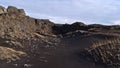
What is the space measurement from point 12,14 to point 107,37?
96.0 ft

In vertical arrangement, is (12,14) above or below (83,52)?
above

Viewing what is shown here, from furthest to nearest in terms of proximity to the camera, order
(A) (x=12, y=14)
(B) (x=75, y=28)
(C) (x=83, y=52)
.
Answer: (B) (x=75, y=28) < (A) (x=12, y=14) < (C) (x=83, y=52)

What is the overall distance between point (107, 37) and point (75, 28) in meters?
45.0

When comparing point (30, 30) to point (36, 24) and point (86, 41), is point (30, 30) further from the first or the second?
point (86, 41)

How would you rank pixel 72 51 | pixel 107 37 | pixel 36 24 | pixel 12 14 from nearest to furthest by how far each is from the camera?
pixel 72 51 < pixel 107 37 < pixel 12 14 < pixel 36 24

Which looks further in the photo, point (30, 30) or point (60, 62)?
point (30, 30)

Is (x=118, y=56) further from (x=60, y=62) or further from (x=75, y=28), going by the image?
(x=75, y=28)

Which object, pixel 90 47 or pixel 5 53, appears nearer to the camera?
pixel 5 53

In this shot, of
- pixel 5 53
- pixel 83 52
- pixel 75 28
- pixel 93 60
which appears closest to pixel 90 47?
pixel 83 52

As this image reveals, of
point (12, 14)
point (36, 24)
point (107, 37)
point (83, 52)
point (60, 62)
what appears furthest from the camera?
point (36, 24)

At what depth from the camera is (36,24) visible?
126938 millimetres

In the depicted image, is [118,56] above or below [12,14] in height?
below

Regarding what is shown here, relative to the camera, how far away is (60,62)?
233 ft

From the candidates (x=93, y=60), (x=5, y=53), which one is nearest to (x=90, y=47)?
(x=93, y=60)
